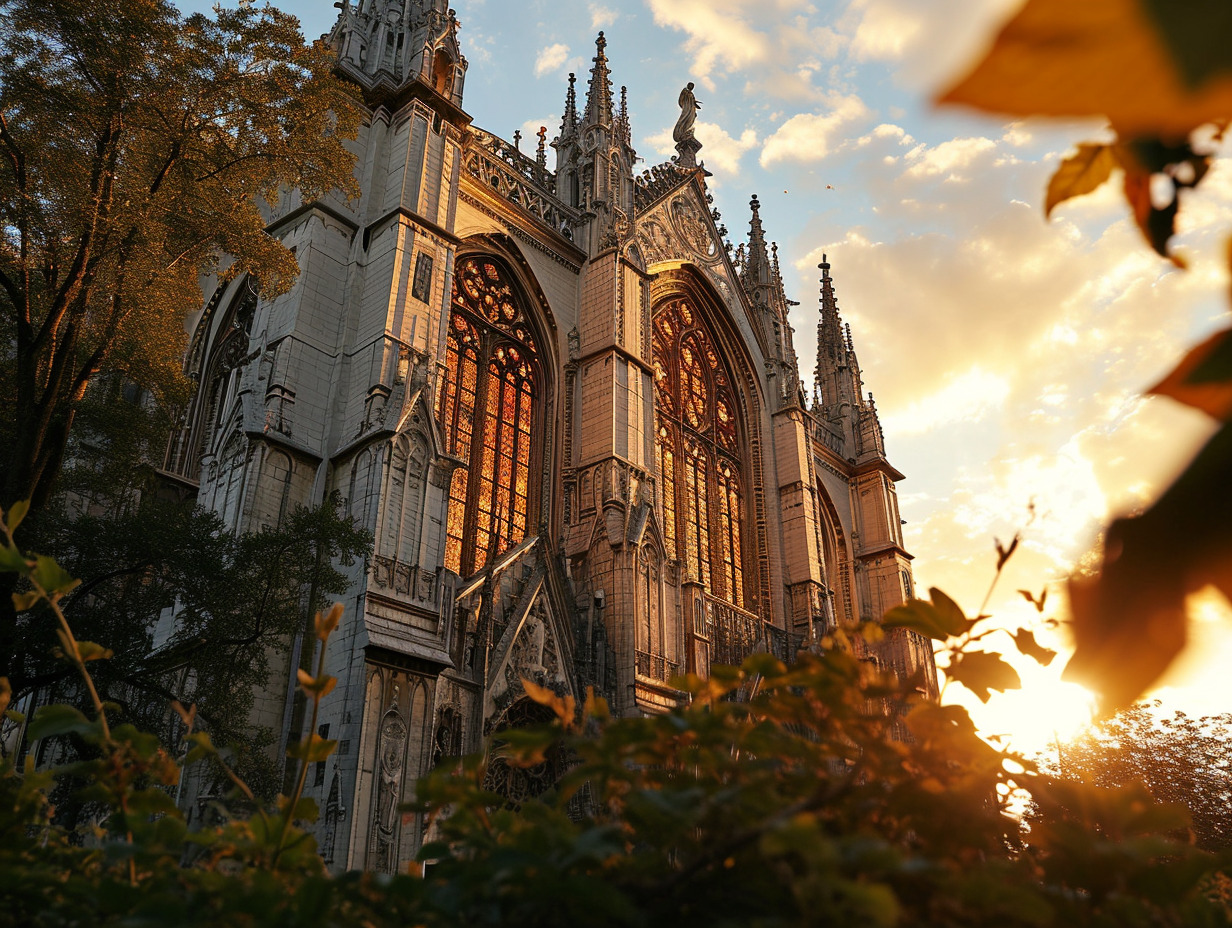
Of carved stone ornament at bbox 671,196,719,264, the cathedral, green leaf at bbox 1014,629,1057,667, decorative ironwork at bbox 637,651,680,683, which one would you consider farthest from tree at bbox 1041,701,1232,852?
green leaf at bbox 1014,629,1057,667

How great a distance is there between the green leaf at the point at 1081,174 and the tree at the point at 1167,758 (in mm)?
22312

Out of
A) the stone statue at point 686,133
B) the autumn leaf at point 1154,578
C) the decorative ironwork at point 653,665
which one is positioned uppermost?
the stone statue at point 686,133

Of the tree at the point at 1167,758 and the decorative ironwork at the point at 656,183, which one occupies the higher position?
the decorative ironwork at the point at 656,183

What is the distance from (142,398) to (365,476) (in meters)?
6.53

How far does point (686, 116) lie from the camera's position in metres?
28.8

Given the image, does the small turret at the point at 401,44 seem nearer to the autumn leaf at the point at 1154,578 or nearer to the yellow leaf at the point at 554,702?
the yellow leaf at the point at 554,702

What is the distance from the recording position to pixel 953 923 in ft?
3.88

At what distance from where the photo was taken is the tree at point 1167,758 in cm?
2033

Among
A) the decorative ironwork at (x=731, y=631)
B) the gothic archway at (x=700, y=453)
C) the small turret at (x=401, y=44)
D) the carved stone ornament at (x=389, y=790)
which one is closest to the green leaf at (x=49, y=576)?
the carved stone ornament at (x=389, y=790)

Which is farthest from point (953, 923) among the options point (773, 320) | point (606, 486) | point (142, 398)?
point (773, 320)

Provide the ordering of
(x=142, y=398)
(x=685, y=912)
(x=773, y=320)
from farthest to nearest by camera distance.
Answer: (x=773, y=320)
(x=142, y=398)
(x=685, y=912)

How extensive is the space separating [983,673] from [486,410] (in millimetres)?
16930

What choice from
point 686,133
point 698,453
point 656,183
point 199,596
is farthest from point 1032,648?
point 686,133

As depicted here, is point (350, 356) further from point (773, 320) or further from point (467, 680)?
point (773, 320)
